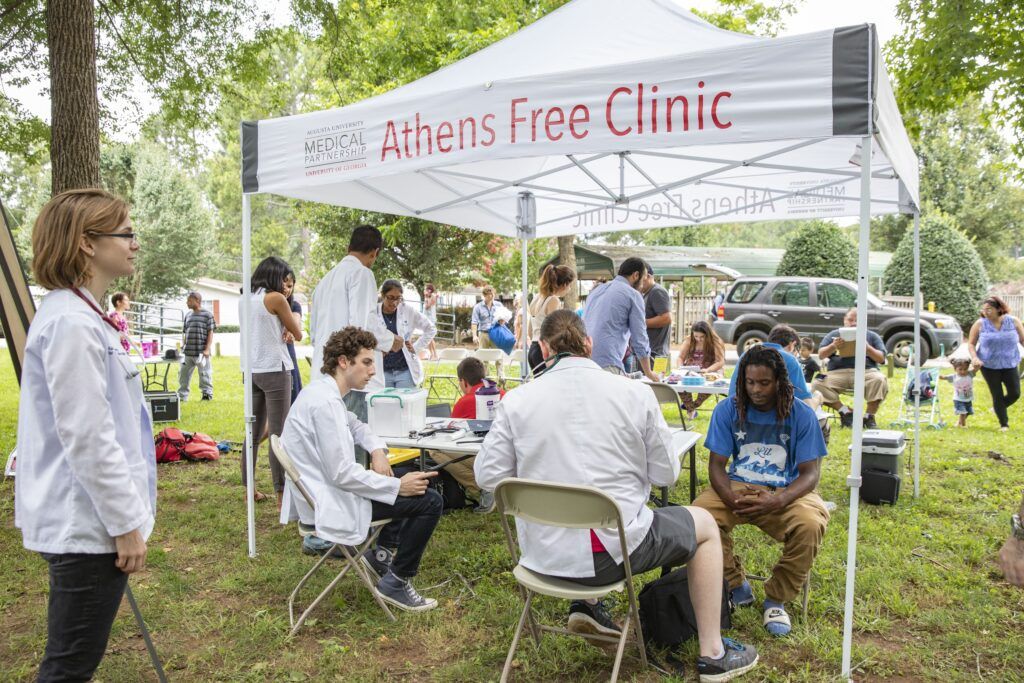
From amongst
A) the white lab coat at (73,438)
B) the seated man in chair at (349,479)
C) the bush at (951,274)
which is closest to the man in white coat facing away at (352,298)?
the seated man in chair at (349,479)

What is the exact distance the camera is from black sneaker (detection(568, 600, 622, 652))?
3.08 m

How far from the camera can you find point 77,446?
1.67 meters

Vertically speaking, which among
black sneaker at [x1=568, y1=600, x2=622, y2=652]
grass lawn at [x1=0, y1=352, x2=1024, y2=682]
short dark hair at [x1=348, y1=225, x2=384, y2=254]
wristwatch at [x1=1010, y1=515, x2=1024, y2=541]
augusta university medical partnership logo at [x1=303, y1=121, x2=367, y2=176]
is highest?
augusta university medical partnership logo at [x1=303, y1=121, x2=367, y2=176]

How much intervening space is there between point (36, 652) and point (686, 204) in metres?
5.74

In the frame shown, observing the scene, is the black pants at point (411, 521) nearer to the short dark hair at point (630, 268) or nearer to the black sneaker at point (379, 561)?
the black sneaker at point (379, 561)

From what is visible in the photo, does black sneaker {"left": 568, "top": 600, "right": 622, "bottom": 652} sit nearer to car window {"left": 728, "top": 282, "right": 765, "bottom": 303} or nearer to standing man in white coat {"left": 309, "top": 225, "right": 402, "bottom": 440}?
standing man in white coat {"left": 309, "top": 225, "right": 402, "bottom": 440}

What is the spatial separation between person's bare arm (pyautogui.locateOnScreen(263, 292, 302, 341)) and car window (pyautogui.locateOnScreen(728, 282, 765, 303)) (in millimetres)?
11104

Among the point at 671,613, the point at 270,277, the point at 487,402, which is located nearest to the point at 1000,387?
the point at 487,402

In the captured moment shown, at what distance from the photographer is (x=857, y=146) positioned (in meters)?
5.13

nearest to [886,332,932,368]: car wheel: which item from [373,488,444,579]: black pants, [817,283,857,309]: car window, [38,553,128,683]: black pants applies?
[817,283,857,309]: car window

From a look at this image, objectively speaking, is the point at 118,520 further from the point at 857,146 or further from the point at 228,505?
the point at 857,146

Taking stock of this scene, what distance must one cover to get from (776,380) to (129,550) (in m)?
2.71

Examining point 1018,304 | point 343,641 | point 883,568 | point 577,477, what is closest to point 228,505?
point 343,641

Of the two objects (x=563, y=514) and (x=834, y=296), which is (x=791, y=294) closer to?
(x=834, y=296)
